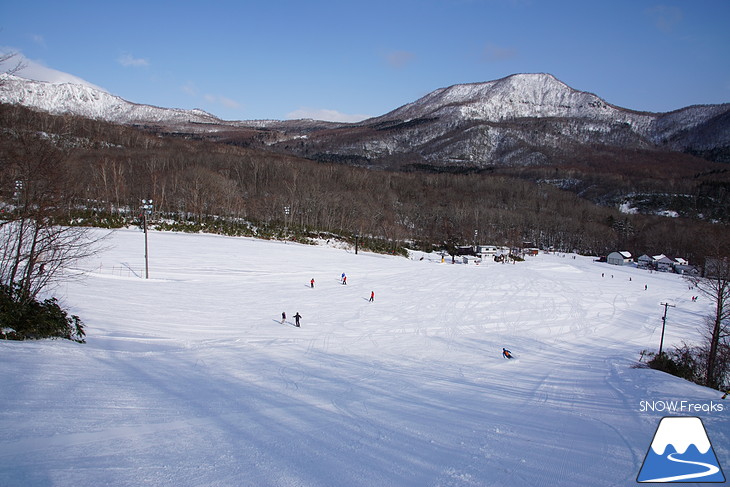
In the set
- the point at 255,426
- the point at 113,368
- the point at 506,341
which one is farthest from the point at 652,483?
the point at 506,341

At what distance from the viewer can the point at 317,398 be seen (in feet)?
28.8

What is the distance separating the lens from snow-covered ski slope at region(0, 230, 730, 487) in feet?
16.8

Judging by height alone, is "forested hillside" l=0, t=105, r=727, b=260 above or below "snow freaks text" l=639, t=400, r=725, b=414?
above

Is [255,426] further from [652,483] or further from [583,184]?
[583,184]

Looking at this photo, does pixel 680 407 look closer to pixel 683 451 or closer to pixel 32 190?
pixel 683 451

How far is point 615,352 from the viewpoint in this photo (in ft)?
65.1

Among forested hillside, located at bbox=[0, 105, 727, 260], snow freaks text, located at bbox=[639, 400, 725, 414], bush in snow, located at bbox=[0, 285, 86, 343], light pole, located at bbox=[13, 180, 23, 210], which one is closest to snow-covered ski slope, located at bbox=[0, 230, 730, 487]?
snow freaks text, located at bbox=[639, 400, 725, 414]

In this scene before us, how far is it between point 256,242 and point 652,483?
47.0m

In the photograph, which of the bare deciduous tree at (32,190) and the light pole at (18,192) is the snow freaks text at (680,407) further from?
the light pole at (18,192)

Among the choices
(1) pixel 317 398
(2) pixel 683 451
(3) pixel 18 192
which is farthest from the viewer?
(3) pixel 18 192

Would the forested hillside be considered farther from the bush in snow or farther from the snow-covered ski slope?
the snow-covered ski slope

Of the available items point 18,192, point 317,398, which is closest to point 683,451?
point 317,398

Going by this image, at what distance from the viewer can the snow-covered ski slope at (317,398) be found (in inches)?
202

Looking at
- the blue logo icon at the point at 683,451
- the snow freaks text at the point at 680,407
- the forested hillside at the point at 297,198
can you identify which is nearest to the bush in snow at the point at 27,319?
the forested hillside at the point at 297,198
